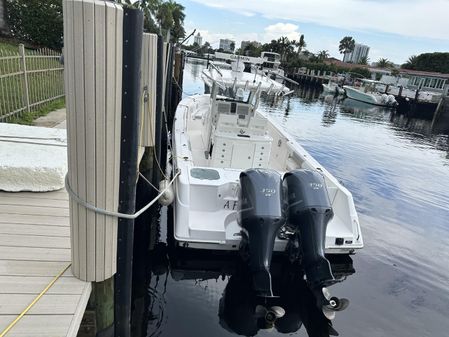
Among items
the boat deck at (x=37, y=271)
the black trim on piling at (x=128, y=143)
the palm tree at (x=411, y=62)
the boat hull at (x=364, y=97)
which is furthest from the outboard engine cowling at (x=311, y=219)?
the palm tree at (x=411, y=62)

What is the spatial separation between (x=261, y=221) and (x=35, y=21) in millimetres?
18584

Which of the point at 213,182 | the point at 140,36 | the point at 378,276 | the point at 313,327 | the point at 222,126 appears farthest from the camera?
the point at 222,126

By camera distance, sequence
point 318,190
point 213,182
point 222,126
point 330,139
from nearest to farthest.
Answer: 1. point 318,190
2. point 213,182
3. point 222,126
4. point 330,139

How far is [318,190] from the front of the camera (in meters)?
3.83

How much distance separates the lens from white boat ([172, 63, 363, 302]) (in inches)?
138

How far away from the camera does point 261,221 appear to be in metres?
3.50

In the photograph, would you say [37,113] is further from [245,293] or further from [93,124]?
[93,124]

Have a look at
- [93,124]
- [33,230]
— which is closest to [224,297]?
[33,230]

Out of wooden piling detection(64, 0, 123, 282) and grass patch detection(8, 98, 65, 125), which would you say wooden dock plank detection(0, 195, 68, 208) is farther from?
grass patch detection(8, 98, 65, 125)

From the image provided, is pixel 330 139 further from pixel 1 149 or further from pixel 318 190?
pixel 1 149

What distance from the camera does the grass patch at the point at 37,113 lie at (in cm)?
680

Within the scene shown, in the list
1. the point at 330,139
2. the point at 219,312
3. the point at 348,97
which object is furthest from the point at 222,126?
the point at 348,97

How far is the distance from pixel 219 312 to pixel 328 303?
115 centimetres

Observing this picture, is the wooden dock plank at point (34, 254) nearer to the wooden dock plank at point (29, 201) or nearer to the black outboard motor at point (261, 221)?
the wooden dock plank at point (29, 201)
